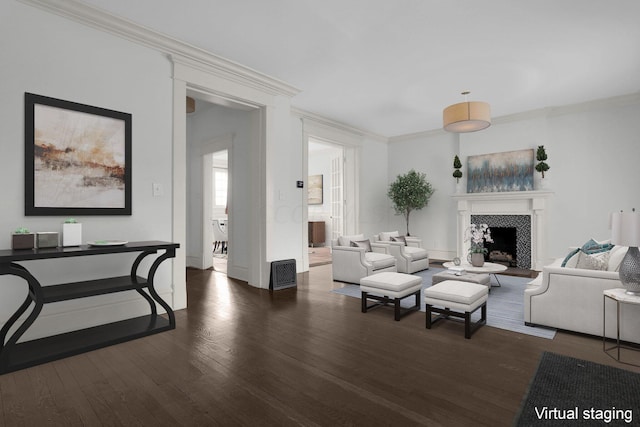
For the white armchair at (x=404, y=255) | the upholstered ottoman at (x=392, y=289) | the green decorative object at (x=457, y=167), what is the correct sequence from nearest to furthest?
the upholstered ottoman at (x=392, y=289), the white armchair at (x=404, y=255), the green decorative object at (x=457, y=167)

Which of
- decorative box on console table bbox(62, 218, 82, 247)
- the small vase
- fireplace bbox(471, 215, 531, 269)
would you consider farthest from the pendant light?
decorative box on console table bbox(62, 218, 82, 247)

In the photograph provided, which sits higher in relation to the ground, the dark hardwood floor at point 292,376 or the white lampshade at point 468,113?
the white lampshade at point 468,113

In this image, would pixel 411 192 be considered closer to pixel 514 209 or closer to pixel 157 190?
pixel 514 209

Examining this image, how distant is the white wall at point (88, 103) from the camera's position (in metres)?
2.71

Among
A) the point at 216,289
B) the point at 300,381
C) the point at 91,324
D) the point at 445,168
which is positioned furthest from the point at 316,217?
the point at 300,381

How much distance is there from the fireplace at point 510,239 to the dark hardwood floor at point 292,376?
3793 mm

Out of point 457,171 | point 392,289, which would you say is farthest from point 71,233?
point 457,171

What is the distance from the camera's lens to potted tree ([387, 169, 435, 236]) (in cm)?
741

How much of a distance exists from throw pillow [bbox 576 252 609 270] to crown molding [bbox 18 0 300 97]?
422 cm

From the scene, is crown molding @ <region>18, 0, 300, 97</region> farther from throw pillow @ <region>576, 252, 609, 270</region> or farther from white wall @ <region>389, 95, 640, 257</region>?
white wall @ <region>389, 95, 640, 257</region>

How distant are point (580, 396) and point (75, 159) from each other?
13.9 feet

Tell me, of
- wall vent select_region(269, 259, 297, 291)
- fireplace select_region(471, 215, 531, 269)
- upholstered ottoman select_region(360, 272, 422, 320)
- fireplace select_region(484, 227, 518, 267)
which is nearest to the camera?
upholstered ottoman select_region(360, 272, 422, 320)

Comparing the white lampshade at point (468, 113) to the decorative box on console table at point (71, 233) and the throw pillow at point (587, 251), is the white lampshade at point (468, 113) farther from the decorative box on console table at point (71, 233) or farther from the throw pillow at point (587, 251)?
the decorative box on console table at point (71, 233)

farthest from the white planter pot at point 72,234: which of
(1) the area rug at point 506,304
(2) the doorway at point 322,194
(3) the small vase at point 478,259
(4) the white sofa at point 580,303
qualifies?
(2) the doorway at point 322,194
